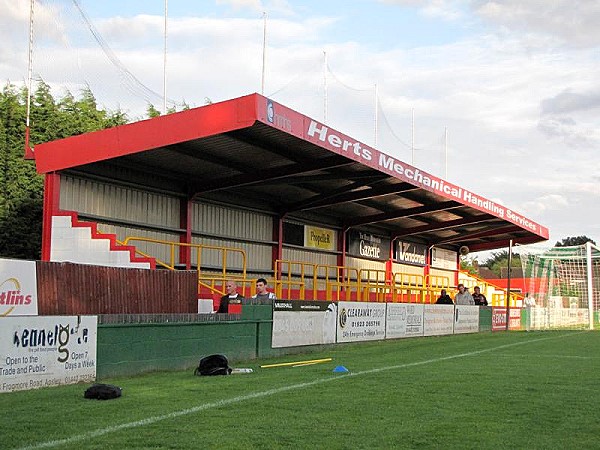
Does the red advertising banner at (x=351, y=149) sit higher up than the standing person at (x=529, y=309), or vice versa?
the red advertising banner at (x=351, y=149)

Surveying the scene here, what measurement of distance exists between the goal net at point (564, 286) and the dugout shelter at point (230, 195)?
17.3 ft

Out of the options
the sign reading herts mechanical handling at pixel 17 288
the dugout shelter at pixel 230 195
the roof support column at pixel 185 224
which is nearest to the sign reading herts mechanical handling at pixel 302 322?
the dugout shelter at pixel 230 195

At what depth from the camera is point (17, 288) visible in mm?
12664

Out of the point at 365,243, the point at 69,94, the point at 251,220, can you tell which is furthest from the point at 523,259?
the point at 69,94

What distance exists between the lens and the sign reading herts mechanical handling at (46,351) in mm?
10750

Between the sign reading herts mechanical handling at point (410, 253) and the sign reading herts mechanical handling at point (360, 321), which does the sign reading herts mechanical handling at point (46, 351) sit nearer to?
Answer: the sign reading herts mechanical handling at point (360, 321)

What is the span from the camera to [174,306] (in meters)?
16.8

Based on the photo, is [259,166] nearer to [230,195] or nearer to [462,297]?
[230,195]

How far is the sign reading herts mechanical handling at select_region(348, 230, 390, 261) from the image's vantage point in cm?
3584

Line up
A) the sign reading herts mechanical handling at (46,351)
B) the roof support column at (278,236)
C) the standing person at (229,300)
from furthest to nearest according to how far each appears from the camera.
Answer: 1. the roof support column at (278,236)
2. the standing person at (229,300)
3. the sign reading herts mechanical handling at (46,351)

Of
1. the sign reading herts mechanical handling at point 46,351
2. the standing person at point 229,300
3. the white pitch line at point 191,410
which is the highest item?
the standing person at point 229,300

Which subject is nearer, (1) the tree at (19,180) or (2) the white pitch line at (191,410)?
(2) the white pitch line at (191,410)

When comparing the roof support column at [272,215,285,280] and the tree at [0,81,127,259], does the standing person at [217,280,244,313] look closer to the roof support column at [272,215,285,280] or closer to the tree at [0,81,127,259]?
the roof support column at [272,215,285,280]

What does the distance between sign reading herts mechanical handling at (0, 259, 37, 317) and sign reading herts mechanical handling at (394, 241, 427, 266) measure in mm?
28652
